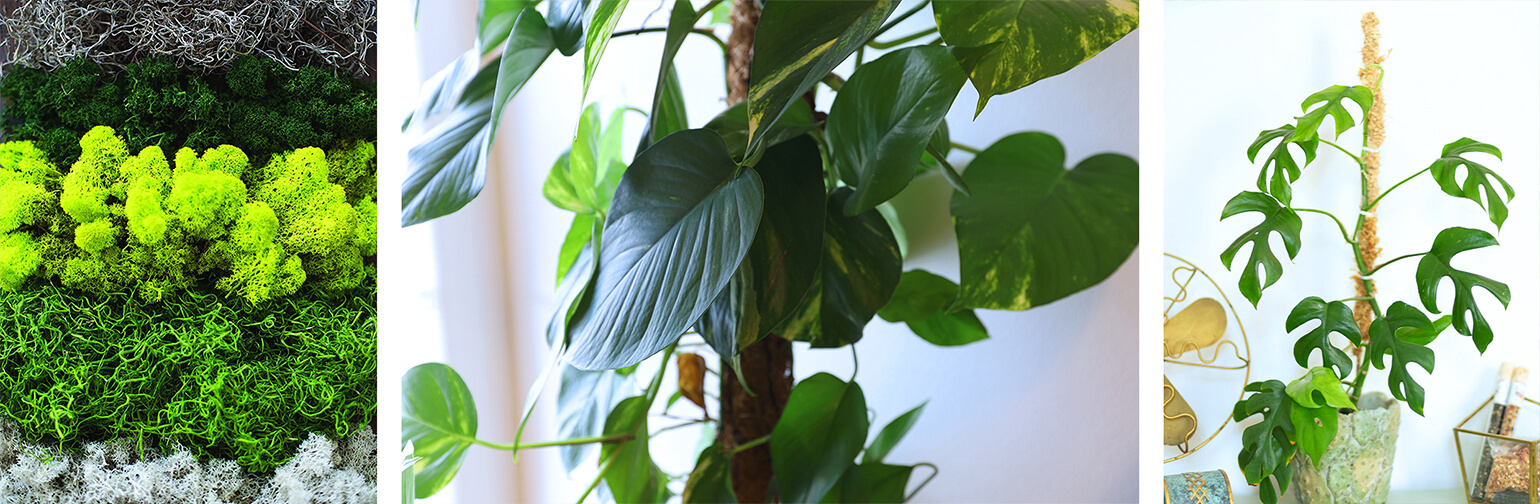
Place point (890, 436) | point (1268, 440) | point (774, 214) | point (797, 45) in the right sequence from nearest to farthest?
1. point (797, 45)
2. point (774, 214)
3. point (1268, 440)
4. point (890, 436)

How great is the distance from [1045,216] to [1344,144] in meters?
0.29

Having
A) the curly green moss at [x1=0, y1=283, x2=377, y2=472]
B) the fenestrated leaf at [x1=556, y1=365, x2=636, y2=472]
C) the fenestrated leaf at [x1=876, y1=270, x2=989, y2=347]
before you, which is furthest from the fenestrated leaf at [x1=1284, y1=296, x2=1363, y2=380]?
the curly green moss at [x1=0, y1=283, x2=377, y2=472]

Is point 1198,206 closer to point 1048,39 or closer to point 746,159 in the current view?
point 1048,39

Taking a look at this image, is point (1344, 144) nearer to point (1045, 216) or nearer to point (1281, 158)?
point (1281, 158)

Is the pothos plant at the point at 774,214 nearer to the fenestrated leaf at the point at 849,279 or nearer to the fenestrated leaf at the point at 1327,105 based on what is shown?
the fenestrated leaf at the point at 849,279

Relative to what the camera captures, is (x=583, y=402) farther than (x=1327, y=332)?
Answer: Yes

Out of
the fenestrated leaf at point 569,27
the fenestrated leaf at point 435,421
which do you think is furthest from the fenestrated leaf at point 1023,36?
the fenestrated leaf at point 435,421

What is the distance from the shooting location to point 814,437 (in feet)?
2.30

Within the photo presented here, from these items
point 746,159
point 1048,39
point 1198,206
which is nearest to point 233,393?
point 746,159

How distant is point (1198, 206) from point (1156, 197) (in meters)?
0.27

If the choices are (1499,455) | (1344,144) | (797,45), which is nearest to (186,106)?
(797,45)

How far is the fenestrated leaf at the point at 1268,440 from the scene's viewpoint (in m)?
0.65

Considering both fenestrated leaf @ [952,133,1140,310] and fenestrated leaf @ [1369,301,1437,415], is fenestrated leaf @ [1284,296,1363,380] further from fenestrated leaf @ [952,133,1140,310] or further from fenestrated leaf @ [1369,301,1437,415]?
fenestrated leaf @ [952,133,1140,310]

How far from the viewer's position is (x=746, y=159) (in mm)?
438
